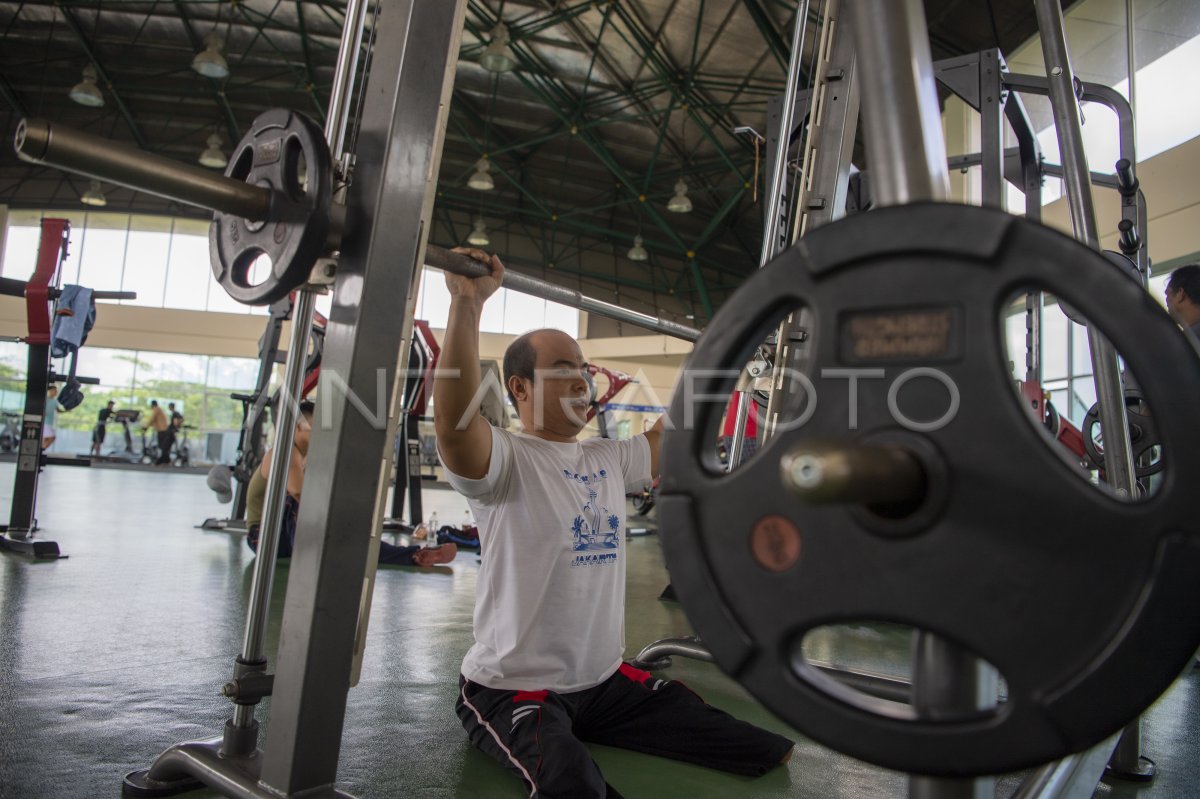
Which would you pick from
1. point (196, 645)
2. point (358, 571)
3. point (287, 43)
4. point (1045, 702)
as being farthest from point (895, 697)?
point (287, 43)

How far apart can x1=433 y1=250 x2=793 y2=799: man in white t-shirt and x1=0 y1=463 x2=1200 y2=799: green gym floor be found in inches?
2.8

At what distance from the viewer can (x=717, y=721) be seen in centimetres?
155

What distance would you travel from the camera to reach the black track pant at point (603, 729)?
1270 mm

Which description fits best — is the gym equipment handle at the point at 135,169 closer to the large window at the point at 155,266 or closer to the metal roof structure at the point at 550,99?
the metal roof structure at the point at 550,99

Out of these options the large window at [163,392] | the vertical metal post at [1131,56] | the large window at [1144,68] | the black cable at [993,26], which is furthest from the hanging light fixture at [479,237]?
the vertical metal post at [1131,56]

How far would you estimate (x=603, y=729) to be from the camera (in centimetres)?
156

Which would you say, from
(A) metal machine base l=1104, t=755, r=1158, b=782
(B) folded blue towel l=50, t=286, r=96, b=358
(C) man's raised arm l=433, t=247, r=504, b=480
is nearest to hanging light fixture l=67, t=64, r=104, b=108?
(B) folded blue towel l=50, t=286, r=96, b=358

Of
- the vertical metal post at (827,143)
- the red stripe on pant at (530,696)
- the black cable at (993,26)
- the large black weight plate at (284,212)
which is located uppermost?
the black cable at (993,26)

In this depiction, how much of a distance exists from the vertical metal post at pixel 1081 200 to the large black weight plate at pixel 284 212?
107 cm

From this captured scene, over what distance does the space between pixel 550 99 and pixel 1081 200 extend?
9.92 metres

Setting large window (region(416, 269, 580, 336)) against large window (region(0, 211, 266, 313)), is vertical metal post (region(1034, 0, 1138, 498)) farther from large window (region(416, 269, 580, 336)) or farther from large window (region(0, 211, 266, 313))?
large window (region(0, 211, 266, 313))

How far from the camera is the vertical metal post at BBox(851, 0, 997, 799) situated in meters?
0.46

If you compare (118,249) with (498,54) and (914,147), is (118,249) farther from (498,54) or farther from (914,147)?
(914,147)

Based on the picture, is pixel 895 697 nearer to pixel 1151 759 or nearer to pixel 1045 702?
pixel 1151 759
